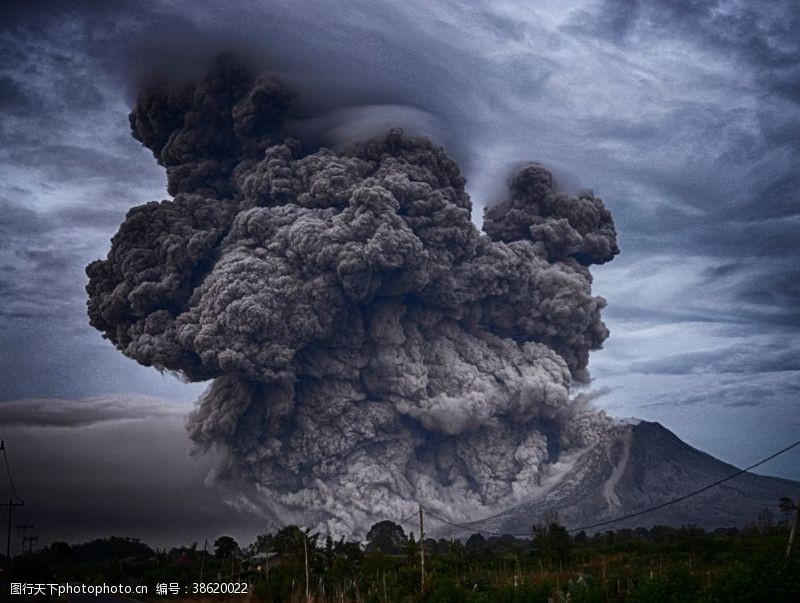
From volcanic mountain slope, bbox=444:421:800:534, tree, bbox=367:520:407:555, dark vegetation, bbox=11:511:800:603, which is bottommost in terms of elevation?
dark vegetation, bbox=11:511:800:603

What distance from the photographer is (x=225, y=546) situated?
65188mm

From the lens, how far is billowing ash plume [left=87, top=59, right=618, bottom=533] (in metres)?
58.2

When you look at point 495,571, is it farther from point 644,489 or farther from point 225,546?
point 644,489

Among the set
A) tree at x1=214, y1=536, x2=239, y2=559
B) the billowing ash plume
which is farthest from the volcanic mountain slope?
tree at x1=214, y1=536, x2=239, y2=559

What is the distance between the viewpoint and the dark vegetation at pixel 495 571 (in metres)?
17.0

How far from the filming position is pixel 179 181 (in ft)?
211

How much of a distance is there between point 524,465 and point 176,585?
1452 inches

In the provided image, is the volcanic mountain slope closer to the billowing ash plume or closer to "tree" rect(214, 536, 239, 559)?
the billowing ash plume

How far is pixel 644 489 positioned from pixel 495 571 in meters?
64.4

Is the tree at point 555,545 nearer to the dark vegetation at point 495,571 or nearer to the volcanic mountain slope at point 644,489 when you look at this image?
the dark vegetation at point 495,571

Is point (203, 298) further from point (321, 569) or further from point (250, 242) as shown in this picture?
point (321, 569)

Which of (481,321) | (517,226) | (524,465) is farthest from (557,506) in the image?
(517,226)

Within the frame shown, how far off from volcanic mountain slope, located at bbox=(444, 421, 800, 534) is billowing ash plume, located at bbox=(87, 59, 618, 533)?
258 inches

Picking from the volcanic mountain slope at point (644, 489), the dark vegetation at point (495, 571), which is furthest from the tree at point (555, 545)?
the volcanic mountain slope at point (644, 489)
